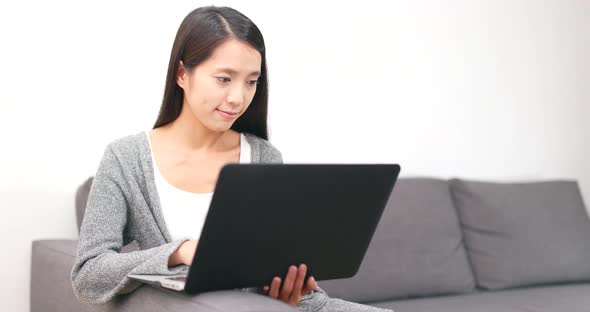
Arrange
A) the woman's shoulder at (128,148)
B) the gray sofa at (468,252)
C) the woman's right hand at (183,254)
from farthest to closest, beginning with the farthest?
the gray sofa at (468,252)
the woman's shoulder at (128,148)
the woman's right hand at (183,254)

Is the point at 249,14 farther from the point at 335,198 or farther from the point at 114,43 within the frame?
the point at 335,198

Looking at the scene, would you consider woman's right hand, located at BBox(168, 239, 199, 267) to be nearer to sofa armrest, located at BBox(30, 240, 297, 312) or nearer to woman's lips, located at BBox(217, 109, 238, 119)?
sofa armrest, located at BBox(30, 240, 297, 312)

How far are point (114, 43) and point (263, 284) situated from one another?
1.15 m

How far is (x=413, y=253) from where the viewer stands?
253 centimetres

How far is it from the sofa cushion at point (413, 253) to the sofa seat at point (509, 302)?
46 millimetres

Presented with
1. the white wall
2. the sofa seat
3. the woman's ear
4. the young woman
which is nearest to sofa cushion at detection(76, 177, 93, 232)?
the white wall

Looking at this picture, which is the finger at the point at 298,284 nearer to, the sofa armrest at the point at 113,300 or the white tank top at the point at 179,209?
the sofa armrest at the point at 113,300

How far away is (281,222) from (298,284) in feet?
0.53

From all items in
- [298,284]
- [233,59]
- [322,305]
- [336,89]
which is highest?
[233,59]

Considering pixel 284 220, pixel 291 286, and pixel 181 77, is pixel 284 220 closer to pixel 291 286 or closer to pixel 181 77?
pixel 291 286

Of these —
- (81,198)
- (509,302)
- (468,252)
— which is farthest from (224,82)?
(468,252)

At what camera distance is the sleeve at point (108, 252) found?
1.46 m

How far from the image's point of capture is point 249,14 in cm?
254

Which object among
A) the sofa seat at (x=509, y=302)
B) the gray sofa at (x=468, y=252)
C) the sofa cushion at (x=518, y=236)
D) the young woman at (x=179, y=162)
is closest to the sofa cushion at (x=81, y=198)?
the gray sofa at (x=468, y=252)
